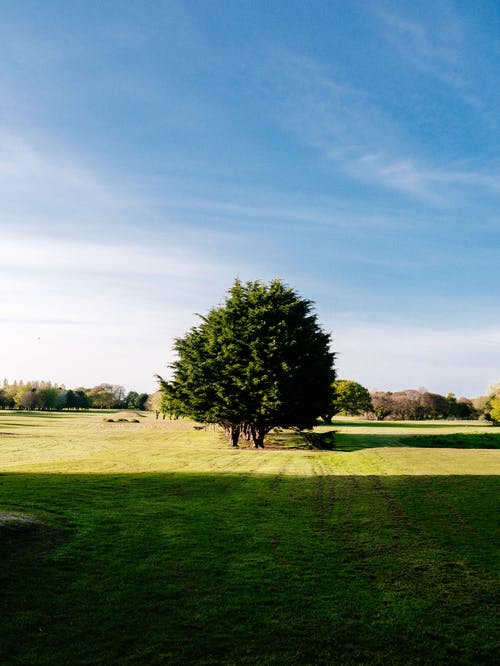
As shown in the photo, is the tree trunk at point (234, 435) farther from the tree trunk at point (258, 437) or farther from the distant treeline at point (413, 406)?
the distant treeline at point (413, 406)

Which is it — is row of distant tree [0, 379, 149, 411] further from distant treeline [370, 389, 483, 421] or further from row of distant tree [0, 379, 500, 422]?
distant treeline [370, 389, 483, 421]

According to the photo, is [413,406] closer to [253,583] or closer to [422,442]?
[422,442]

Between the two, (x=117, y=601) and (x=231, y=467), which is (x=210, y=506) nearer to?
(x=117, y=601)

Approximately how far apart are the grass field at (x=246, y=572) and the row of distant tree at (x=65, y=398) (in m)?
135

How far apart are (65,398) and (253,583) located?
16543 centimetres

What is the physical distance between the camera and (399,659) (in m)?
6.12

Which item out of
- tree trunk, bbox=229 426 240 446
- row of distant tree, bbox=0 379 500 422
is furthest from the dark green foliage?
tree trunk, bbox=229 426 240 446

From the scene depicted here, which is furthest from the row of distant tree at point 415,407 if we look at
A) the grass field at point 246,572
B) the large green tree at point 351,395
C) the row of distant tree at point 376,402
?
the grass field at point 246,572

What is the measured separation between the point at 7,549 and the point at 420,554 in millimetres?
8359

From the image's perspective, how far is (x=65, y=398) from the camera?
161625 millimetres

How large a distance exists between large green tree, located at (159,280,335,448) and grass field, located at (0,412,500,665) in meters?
17.0

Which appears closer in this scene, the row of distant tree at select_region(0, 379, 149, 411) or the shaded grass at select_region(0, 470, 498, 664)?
the shaded grass at select_region(0, 470, 498, 664)

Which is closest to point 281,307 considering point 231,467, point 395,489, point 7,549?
point 231,467

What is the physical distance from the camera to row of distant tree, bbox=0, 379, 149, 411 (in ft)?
466
